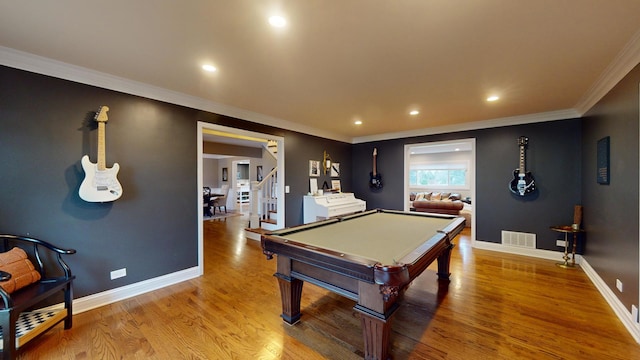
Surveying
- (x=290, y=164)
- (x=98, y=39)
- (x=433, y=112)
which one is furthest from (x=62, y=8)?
(x=433, y=112)

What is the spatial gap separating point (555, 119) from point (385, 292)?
4.54m

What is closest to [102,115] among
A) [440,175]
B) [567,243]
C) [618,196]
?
[618,196]

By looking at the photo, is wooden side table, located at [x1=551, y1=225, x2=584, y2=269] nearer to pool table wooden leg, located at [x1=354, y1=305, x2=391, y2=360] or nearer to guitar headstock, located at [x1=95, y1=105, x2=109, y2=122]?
pool table wooden leg, located at [x1=354, y1=305, x2=391, y2=360]

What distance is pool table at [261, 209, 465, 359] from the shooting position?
1.51m

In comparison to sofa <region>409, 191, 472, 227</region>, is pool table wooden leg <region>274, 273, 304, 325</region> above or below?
below

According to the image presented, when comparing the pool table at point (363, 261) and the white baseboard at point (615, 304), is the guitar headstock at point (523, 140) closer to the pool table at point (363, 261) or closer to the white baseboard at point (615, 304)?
the white baseboard at point (615, 304)

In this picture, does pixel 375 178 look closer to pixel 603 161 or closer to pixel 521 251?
pixel 521 251

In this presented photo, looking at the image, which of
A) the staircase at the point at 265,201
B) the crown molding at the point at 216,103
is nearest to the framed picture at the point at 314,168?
the crown molding at the point at 216,103

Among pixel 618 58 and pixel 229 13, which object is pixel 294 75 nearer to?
pixel 229 13

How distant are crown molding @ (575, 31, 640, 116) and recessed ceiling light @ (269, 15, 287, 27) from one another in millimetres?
2590

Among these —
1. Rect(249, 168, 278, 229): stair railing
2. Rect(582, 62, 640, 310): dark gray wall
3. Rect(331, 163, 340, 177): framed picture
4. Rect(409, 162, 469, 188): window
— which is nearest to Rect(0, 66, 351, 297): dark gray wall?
Rect(249, 168, 278, 229): stair railing

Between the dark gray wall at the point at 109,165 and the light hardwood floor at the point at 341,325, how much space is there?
500 mm

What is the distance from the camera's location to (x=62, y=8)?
156 centimetres

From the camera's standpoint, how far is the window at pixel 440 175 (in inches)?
388
